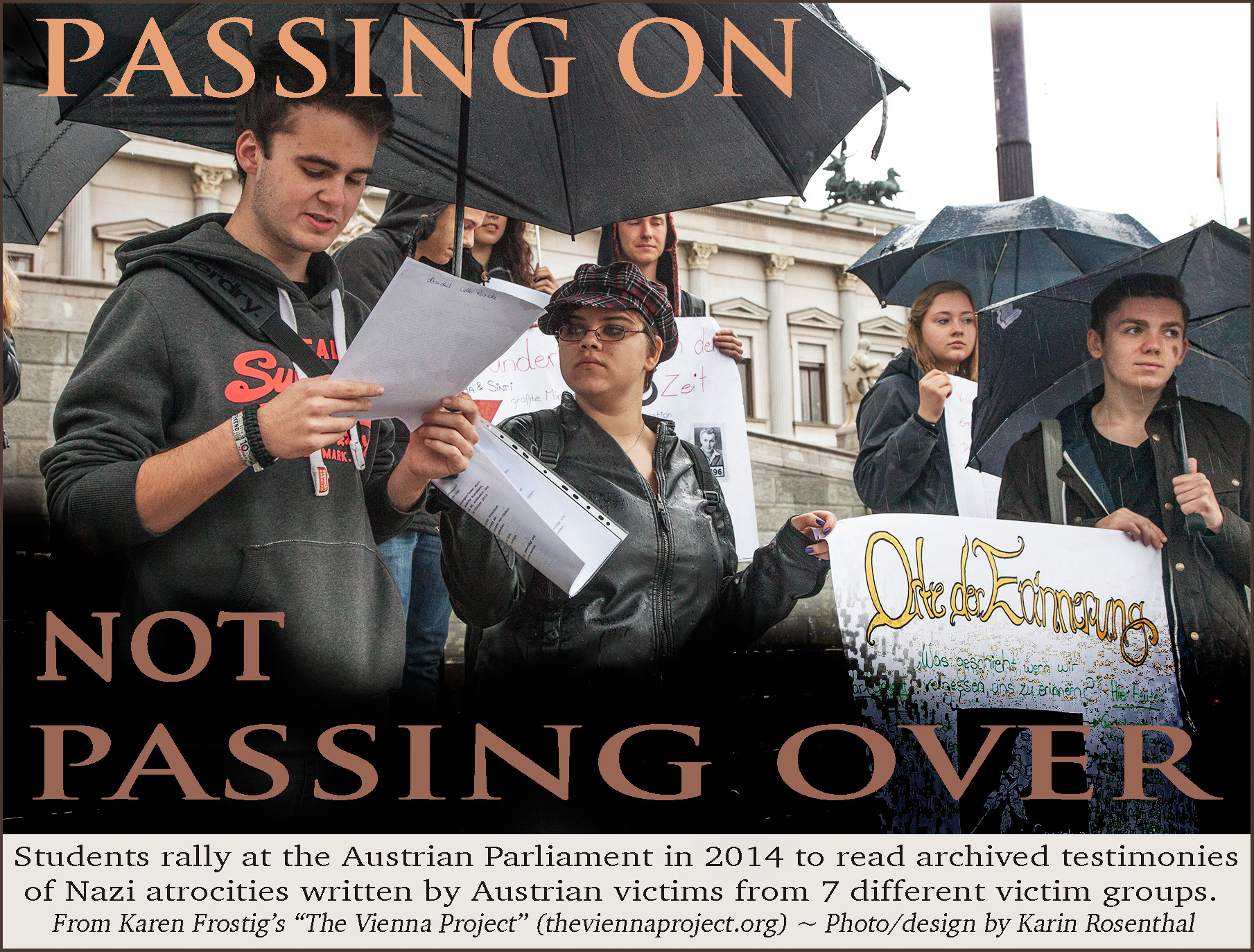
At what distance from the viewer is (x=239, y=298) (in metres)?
2.61

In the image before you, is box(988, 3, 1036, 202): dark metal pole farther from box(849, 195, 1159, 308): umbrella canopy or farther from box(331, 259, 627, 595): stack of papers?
box(331, 259, 627, 595): stack of papers

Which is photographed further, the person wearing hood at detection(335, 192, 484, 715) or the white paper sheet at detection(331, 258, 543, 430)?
the person wearing hood at detection(335, 192, 484, 715)

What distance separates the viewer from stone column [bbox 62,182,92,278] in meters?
3.32

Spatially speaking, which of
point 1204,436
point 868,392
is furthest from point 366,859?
point 1204,436

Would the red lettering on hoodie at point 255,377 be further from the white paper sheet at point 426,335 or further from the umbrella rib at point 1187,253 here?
the umbrella rib at point 1187,253

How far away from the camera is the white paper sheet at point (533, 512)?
2.75m

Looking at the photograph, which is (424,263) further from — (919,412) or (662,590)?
(919,412)

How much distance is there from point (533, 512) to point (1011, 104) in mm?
2129

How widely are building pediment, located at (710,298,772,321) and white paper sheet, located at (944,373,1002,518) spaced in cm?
74

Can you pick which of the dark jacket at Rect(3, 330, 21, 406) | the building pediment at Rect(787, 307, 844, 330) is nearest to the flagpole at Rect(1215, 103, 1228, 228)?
the building pediment at Rect(787, 307, 844, 330)

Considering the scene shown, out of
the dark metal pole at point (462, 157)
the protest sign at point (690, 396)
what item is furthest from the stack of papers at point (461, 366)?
the protest sign at point (690, 396)

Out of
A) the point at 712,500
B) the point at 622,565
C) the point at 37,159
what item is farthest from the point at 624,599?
the point at 37,159

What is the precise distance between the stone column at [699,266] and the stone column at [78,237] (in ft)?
5.89

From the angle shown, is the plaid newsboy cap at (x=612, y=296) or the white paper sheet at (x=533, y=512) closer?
the white paper sheet at (x=533, y=512)
